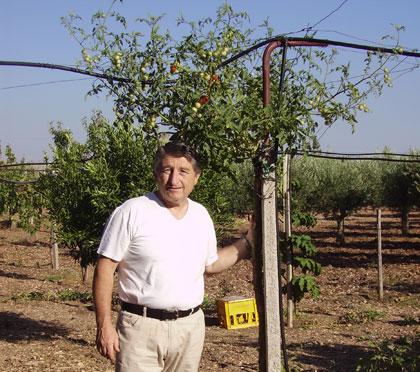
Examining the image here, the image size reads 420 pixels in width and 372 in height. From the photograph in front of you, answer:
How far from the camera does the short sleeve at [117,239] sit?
3.34 meters

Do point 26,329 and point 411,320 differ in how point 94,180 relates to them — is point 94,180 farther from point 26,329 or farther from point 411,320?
point 411,320

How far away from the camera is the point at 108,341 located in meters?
3.33

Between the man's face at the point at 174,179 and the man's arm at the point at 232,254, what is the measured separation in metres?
0.47

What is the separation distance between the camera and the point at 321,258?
19.4 meters

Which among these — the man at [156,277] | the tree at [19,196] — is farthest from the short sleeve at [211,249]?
the tree at [19,196]

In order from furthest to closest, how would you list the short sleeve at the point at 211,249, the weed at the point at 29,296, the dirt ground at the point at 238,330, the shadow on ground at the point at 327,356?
1. the weed at the point at 29,296
2. the dirt ground at the point at 238,330
3. the shadow on ground at the point at 327,356
4. the short sleeve at the point at 211,249

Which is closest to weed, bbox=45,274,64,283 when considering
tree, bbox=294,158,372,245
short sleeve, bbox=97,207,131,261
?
short sleeve, bbox=97,207,131,261

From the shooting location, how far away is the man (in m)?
3.35

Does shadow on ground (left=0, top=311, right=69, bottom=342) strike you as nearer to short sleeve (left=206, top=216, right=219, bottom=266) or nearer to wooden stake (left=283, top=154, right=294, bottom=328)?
wooden stake (left=283, top=154, right=294, bottom=328)

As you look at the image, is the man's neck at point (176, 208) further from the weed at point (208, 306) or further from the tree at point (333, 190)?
the tree at point (333, 190)

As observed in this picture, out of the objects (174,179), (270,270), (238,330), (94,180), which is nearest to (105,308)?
(174,179)

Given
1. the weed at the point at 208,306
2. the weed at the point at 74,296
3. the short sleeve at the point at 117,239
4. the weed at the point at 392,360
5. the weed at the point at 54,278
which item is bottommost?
the weed at the point at 208,306

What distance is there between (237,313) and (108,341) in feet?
19.6

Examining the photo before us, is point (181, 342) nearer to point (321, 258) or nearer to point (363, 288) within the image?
point (363, 288)
